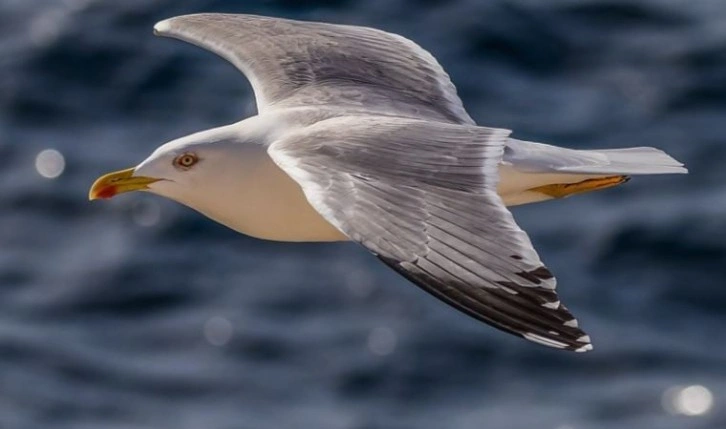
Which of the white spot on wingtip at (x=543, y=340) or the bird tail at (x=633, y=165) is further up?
the bird tail at (x=633, y=165)

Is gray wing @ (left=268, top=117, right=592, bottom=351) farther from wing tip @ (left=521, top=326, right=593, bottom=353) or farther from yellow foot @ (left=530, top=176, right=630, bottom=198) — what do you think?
yellow foot @ (left=530, top=176, right=630, bottom=198)

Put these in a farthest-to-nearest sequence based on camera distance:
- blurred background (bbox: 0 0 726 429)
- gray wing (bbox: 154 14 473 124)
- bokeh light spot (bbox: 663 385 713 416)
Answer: blurred background (bbox: 0 0 726 429)
bokeh light spot (bbox: 663 385 713 416)
gray wing (bbox: 154 14 473 124)

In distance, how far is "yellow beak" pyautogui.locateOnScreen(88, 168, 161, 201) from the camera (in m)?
8.45

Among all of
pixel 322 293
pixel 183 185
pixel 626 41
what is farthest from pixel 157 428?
pixel 183 185

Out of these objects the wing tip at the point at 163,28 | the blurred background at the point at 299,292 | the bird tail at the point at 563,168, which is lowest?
the bird tail at the point at 563,168

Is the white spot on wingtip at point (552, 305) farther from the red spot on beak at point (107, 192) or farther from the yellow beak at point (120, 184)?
the red spot on beak at point (107, 192)

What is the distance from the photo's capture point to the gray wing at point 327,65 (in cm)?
921

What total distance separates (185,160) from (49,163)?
7591 mm

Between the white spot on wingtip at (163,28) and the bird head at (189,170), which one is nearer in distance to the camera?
the bird head at (189,170)

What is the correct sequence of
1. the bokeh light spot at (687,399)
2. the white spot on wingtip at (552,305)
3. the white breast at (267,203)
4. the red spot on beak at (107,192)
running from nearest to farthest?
the white spot on wingtip at (552,305) < the white breast at (267,203) < the red spot on beak at (107,192) < the bokeh light spot at (687,399)

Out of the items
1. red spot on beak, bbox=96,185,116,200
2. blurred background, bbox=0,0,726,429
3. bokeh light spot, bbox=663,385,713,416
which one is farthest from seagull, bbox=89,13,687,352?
bokeh light spot, bbox=663,385,713,416

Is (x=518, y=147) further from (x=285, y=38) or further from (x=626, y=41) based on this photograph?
(x=626, y=41)

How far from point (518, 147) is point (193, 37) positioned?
2.21 meters

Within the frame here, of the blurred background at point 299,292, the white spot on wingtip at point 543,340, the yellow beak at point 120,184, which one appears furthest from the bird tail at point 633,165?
the blurred background at point 299,292
